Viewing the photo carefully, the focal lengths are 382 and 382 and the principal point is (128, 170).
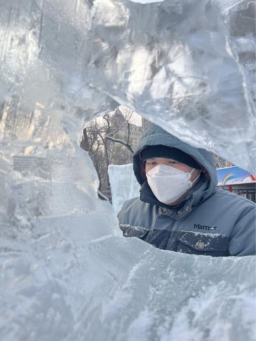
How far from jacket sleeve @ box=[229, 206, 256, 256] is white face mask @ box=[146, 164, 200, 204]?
306mm

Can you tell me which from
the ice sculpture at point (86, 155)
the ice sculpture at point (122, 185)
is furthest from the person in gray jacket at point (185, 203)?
the ice sculpture at point (122, 185)

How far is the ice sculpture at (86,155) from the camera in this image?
69cm

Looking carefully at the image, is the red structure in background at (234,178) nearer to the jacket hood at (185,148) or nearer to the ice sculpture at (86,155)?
the jacket hood at (185,148)

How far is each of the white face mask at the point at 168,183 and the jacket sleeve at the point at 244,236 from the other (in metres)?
0.31

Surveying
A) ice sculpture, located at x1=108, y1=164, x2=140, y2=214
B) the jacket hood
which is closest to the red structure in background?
ice sculpture, located at x1=108, y1=164, x2=140, y2=214

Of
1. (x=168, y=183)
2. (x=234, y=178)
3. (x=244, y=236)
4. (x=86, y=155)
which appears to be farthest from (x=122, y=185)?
(x=86, y=155)

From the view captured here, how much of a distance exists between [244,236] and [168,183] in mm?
431

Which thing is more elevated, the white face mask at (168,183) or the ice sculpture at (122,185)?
the white face mask at (168,183)

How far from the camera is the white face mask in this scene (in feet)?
6.05

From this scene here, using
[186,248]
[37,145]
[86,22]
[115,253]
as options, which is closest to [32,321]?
[115,253]

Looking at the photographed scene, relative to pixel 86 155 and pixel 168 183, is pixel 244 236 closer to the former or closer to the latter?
pixel 168 183

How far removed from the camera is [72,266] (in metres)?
0.76

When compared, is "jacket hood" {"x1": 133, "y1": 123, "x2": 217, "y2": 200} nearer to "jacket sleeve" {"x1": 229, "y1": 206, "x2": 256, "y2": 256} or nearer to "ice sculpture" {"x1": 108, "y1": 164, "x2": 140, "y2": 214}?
"jacket sleeve" {"x1": 229, "y1": 206, "x2": 256, "y2": 256}

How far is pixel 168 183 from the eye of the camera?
6.05ft
